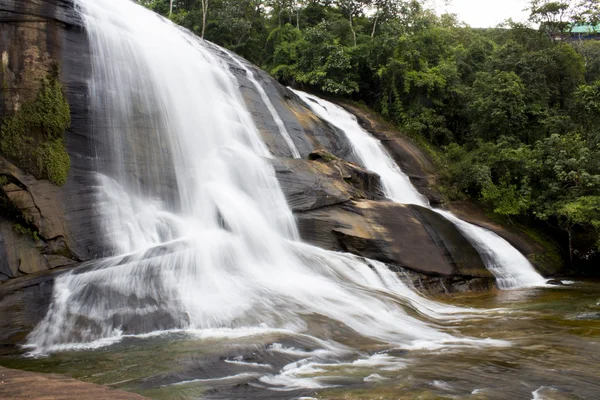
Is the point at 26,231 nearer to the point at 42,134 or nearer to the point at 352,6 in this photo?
the point at 42,134

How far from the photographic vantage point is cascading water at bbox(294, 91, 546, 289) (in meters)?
13.6

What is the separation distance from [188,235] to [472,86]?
19.8m

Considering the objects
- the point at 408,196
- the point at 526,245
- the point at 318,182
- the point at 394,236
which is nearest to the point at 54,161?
the point at 318,182

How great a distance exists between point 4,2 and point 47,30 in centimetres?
93

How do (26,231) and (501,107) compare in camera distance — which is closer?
(26,231)

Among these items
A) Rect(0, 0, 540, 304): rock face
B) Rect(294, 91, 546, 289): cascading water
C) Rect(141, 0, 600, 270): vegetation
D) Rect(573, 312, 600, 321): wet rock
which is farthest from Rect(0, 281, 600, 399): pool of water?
Rect(141, 0, 600, 270): vegetation

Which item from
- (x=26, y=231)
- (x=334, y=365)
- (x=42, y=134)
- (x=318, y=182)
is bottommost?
(x=334, y=365)

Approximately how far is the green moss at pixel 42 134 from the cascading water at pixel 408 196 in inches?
404

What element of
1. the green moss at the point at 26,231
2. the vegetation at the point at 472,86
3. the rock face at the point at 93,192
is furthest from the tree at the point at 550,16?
the green moss at the point at 26,231

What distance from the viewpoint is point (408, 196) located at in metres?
16.8

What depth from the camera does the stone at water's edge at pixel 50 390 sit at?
388 cm

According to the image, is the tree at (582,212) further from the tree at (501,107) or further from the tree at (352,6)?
the tree at (352,6)

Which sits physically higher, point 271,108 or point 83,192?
point 271,108

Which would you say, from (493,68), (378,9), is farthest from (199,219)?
(378,9)
